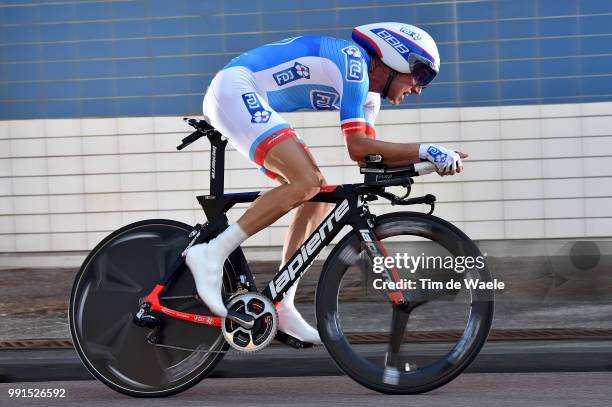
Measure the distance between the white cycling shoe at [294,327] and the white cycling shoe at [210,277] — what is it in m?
0.28

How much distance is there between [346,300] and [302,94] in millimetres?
938

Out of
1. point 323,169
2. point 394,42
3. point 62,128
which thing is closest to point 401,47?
point 394,42

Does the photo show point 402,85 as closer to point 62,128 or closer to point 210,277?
point 210,277

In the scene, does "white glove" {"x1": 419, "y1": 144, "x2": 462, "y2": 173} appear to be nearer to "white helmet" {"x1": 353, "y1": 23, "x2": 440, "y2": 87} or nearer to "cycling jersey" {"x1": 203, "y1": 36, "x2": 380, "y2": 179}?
"cycling jersey" {"x1": 203, "y1": 36, "x2": 380, "y2": 179}

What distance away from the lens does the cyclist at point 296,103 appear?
14.5ft

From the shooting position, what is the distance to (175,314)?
4605 millimetres

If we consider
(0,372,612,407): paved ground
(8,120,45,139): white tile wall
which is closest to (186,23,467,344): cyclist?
(0,372,612,407): paved ground

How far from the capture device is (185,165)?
33.8 feet

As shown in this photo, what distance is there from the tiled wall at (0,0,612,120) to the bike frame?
5.61 metres

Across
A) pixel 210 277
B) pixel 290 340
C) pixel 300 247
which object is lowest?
pixel 290 340

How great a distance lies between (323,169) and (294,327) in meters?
5.69

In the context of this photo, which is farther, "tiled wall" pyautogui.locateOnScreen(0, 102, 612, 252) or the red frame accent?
"tiled wall" pyautogui.locateOnScreen(0, 102, 612, 252)

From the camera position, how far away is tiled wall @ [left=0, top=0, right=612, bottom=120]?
992 centimetres

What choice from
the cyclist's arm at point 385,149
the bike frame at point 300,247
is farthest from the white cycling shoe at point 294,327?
the cyclist's arm at point 385,149
